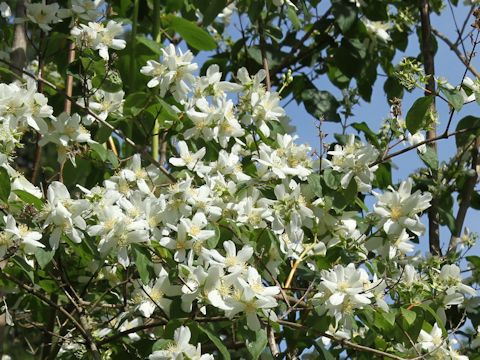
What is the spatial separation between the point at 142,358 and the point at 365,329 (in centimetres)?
54

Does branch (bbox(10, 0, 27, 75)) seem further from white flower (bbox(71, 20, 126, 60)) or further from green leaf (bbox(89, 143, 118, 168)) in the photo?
green leaf (bbox(89, 143, 118, 168))

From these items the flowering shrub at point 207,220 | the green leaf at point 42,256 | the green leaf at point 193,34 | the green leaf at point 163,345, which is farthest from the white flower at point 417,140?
the green leaf at point 42,256

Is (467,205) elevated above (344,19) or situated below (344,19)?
below

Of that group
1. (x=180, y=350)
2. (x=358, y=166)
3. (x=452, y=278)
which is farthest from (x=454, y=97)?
(x=180, y=350)

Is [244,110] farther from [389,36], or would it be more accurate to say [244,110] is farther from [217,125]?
[389,36]

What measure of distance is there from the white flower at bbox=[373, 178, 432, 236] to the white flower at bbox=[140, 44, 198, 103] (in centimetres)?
48

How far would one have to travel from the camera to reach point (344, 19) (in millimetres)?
2557

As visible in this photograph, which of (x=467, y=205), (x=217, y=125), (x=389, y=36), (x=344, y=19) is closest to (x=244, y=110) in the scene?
(x=217, y=125)

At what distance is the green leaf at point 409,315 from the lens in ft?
5.49

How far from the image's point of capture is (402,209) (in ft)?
5.78

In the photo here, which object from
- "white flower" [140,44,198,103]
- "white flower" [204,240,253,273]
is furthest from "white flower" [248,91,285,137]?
"white flower" [204,240,253,273]

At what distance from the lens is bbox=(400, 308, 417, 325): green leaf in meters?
1.67

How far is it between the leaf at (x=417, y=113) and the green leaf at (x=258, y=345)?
54 cm

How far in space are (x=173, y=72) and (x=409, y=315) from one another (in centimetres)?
70
